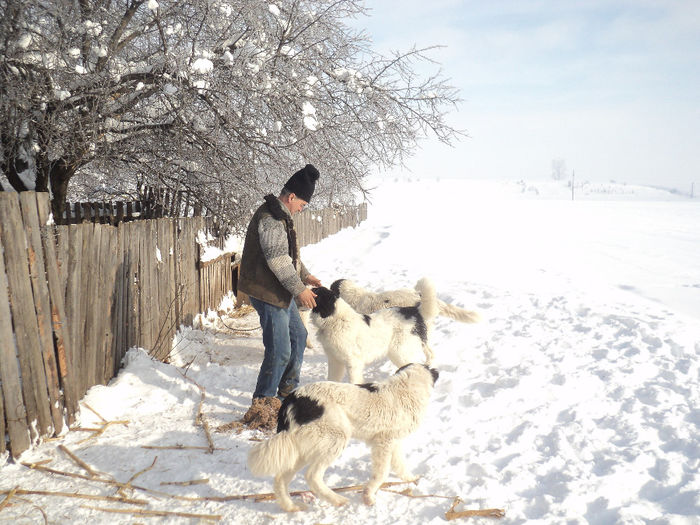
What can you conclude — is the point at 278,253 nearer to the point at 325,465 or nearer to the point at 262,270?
the point at 262,270

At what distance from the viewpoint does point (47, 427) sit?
3.92 metres

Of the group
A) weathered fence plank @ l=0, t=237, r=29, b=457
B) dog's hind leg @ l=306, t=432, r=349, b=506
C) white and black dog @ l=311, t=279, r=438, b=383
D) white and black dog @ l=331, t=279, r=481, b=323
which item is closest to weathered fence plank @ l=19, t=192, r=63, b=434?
weathered fence plank @ l=0, t=237, r=29, b=457

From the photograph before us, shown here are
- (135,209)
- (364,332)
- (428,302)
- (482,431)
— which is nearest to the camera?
(482,431)

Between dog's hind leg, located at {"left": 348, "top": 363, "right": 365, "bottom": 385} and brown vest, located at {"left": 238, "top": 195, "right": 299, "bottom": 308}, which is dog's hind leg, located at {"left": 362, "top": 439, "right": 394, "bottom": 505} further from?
brown vest, located at {"left": 238, "top": 195, "right": 299, "bottom": 308}

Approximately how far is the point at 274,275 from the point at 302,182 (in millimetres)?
975

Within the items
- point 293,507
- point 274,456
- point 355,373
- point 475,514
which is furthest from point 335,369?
point 475,514

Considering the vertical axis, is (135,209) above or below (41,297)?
above

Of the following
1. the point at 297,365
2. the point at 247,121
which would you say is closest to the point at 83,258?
the point at 297,365

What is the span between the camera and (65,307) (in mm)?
4082

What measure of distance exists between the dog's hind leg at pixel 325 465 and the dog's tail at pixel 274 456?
175 millimetres

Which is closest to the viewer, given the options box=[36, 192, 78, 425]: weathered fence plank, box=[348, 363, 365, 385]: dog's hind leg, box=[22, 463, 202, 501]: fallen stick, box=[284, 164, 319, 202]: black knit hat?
box=[22, 463, 202, 501]: fallen stick

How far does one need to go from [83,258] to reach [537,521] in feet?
13.8

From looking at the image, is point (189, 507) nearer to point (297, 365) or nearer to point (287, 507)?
point (287, 507)

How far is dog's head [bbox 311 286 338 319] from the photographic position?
520 cm
